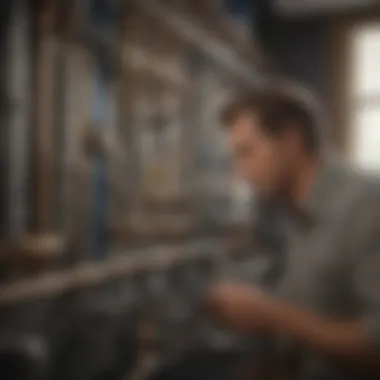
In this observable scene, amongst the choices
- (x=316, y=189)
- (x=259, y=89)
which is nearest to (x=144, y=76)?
(x=259, y=89)

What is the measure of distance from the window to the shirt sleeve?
0.07 metres

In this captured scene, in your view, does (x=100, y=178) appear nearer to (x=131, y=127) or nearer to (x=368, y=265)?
(x=131, y=127)

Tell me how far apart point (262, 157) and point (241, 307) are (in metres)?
0.20

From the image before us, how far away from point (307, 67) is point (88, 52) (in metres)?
0.29

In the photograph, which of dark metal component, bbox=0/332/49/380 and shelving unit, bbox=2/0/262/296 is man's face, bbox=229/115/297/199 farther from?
dark metal component, bbox=0/332/49/380

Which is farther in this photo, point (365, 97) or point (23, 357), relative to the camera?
point (365, 97)

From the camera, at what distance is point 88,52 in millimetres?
896

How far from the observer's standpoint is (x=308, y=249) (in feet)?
3.00

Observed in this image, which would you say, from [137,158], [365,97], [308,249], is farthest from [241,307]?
[365,97]

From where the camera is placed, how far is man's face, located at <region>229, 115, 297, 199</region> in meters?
0.92

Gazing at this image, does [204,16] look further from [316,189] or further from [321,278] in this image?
[321,278]

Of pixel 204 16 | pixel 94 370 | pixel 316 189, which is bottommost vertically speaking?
pixel 94 370

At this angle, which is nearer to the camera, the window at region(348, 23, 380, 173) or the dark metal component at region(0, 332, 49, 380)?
the dark metal component at region(0, 332, 49, 380)

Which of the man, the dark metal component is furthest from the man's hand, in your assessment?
the dark metal component
